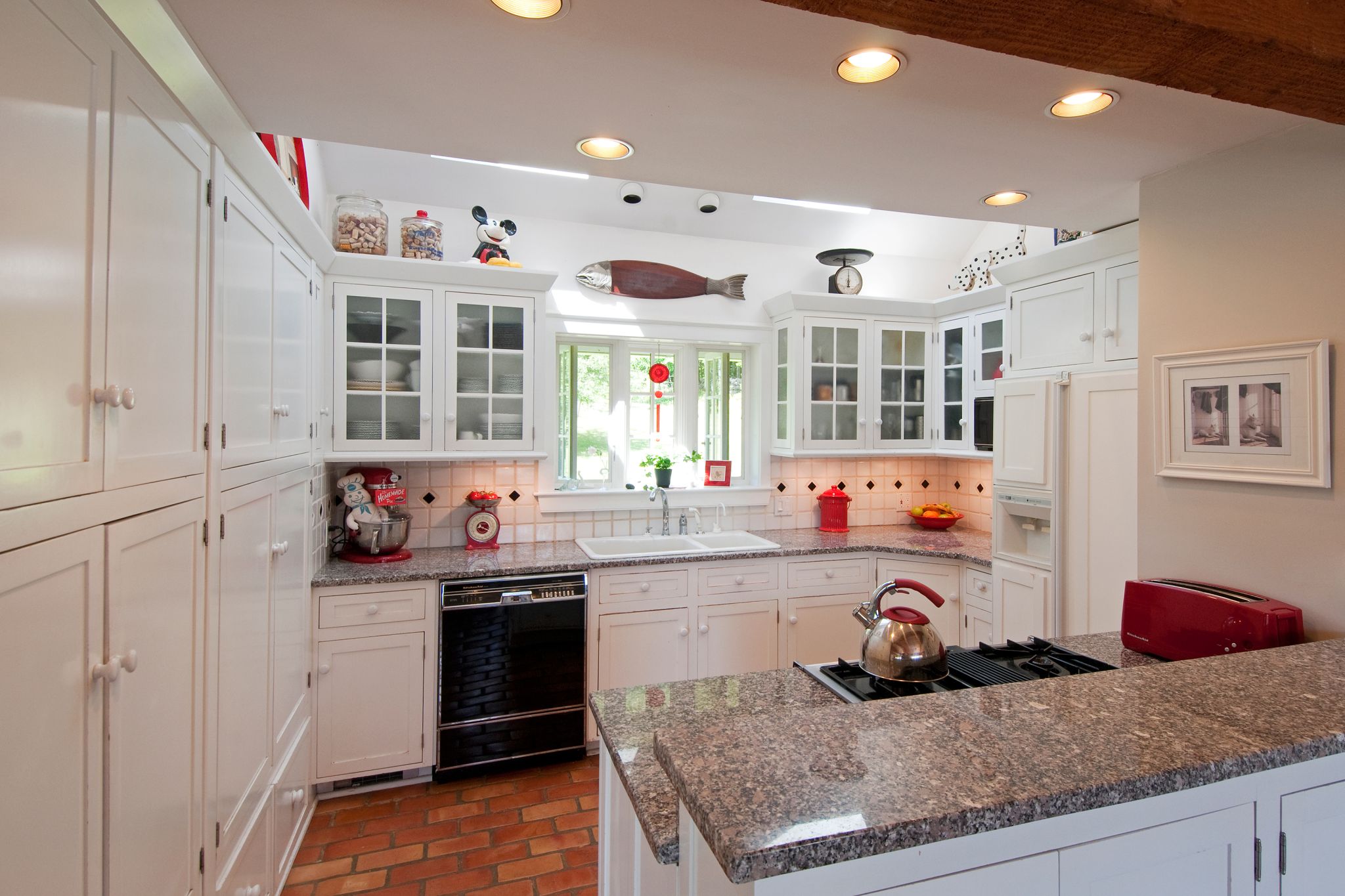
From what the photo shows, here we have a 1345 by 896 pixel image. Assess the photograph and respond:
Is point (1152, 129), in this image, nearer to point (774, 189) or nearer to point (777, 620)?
point (774, 189)

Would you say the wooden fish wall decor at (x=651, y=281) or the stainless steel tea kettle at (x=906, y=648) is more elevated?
the wooden fish wall decor at (x=651, y=281)

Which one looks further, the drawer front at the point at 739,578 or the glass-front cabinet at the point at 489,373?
the drawer front at the point at 739,578

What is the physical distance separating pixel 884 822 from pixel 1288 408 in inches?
65.2

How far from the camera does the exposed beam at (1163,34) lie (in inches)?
38.6

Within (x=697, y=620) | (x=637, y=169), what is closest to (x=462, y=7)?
(x=637, y=169)

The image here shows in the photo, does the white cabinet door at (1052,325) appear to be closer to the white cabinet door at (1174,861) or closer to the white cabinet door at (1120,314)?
the white cabinet door at (1120,314)

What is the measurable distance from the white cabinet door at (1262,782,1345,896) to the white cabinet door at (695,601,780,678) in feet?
7.48

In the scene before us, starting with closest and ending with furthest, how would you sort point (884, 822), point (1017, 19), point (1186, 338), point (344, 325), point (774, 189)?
point (884, 822), point (1017, 19), point (1186, 338), point (774, 189), point (344, 325)

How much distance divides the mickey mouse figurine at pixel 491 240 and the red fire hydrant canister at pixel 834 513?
2.22 meters

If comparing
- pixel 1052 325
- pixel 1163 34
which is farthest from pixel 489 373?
pixel 1163 34

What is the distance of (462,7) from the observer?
1.22 metres

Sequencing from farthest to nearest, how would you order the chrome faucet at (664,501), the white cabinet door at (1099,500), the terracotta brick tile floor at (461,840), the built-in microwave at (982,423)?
the chrome faucet at (664,501), the built-in microwave at (982,423), the white cabinet door at (1099,500), the terracotta brick tile floor at (461,840)

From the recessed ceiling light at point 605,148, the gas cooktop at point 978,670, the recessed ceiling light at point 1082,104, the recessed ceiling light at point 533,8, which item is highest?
the recessed ceiling light at point 605,148

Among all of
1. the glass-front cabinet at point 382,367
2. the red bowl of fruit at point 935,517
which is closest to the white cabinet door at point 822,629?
the red bowl of fruit at point 935,517
